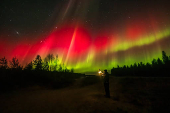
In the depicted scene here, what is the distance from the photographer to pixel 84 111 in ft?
18.3

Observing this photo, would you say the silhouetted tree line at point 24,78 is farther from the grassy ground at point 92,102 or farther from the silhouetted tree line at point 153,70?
the silhouetted tree line at point 153,70

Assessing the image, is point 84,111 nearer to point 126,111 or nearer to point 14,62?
point 126,111

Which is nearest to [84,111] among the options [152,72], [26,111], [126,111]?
[126,111]

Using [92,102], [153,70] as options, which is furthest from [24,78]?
[153,70]

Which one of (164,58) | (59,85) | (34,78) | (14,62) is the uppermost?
(164,58)

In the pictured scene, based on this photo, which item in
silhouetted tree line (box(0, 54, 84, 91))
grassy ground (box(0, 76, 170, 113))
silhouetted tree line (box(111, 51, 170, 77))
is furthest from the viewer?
silhouetted tree line (box(111, 51, 170, 77))

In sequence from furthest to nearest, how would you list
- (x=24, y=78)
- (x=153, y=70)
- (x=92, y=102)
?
1. (x=153, y=70)
2. (x=24, y=78)
3. (x=92, y=102)

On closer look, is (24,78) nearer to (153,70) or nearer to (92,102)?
(92,102)

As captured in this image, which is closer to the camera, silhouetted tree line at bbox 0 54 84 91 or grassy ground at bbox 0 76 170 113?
grassy ground at bbox 0 76 170 113

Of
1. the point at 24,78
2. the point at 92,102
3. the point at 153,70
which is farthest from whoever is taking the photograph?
the point at 153,70

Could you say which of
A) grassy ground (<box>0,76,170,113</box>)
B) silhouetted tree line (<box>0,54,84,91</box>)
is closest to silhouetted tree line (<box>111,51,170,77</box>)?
grassy ground (<box>0,76,170,113</box>)

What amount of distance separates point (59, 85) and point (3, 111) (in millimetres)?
15084

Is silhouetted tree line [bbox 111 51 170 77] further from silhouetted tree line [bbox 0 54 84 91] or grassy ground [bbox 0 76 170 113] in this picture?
silhouetted tree line [bbox 0 54 84 91]

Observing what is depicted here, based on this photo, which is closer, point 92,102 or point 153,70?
point 92,102
